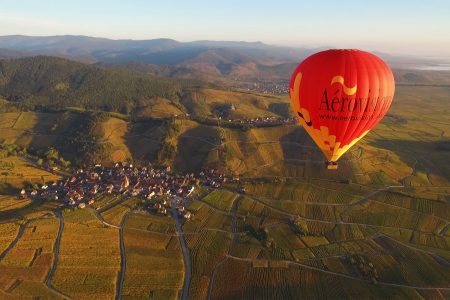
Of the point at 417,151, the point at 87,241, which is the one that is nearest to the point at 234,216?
the point at 87,241

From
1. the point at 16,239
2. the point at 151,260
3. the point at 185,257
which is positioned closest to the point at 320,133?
the point at 185,257

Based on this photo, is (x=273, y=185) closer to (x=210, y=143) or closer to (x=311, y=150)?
(x=311, y=150)

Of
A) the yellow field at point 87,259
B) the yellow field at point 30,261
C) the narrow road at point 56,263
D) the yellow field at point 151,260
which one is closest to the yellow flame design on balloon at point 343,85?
the yellow field at point 151,260

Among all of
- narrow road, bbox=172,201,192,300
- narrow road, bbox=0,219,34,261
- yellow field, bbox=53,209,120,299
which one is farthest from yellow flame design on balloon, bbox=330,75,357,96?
narrow road, bbox=0,219,34,261

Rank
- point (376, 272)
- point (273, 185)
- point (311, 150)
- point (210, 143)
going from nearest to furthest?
1. point (376, 272)
2. point (273, 185)
3. point (311, 150)
4. point (210, 143)

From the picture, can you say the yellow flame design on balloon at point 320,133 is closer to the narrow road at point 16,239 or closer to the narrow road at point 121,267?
the narrow road at point 121,267

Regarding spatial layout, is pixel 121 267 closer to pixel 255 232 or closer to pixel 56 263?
pixel 56 263
